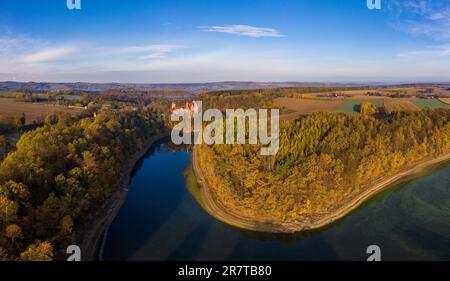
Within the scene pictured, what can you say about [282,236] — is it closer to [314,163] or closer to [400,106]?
[314,163]

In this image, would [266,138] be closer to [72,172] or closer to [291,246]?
[291,246]

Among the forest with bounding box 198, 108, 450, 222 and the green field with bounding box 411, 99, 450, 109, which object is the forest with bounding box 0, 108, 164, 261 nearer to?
the forest with bounding box 198, 108, 450, 222

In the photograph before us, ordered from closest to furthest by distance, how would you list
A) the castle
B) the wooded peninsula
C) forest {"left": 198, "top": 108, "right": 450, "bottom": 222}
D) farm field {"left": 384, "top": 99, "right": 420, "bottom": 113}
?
the wooded peninsula, forest {"left": 198, "top": 108, "right": 450, "bottom": 222}, farm field {"left": 384, "top": 99, "right": 420, "bottom": 113}, the castle

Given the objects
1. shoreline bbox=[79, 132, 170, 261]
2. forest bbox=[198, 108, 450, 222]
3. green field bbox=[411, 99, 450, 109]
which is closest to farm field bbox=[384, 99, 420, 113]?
green field bbox=[411, 99, 450, 109]

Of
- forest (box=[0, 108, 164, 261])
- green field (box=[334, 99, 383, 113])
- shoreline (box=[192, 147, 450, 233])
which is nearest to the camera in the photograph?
forest (box=[0, 108, 164, 261])

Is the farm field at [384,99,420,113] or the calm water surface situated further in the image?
the farm field at [384,99,420,113]

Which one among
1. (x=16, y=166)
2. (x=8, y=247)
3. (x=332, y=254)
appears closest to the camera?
(x=8, y=247)

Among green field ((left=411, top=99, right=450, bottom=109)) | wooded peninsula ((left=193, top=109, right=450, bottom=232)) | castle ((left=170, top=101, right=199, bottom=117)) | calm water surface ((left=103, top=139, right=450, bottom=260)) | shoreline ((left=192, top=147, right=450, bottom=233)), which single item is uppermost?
green field ((left=411, top=99, right=450, bottom=109))

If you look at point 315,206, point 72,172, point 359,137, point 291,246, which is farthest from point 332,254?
point 72,172
